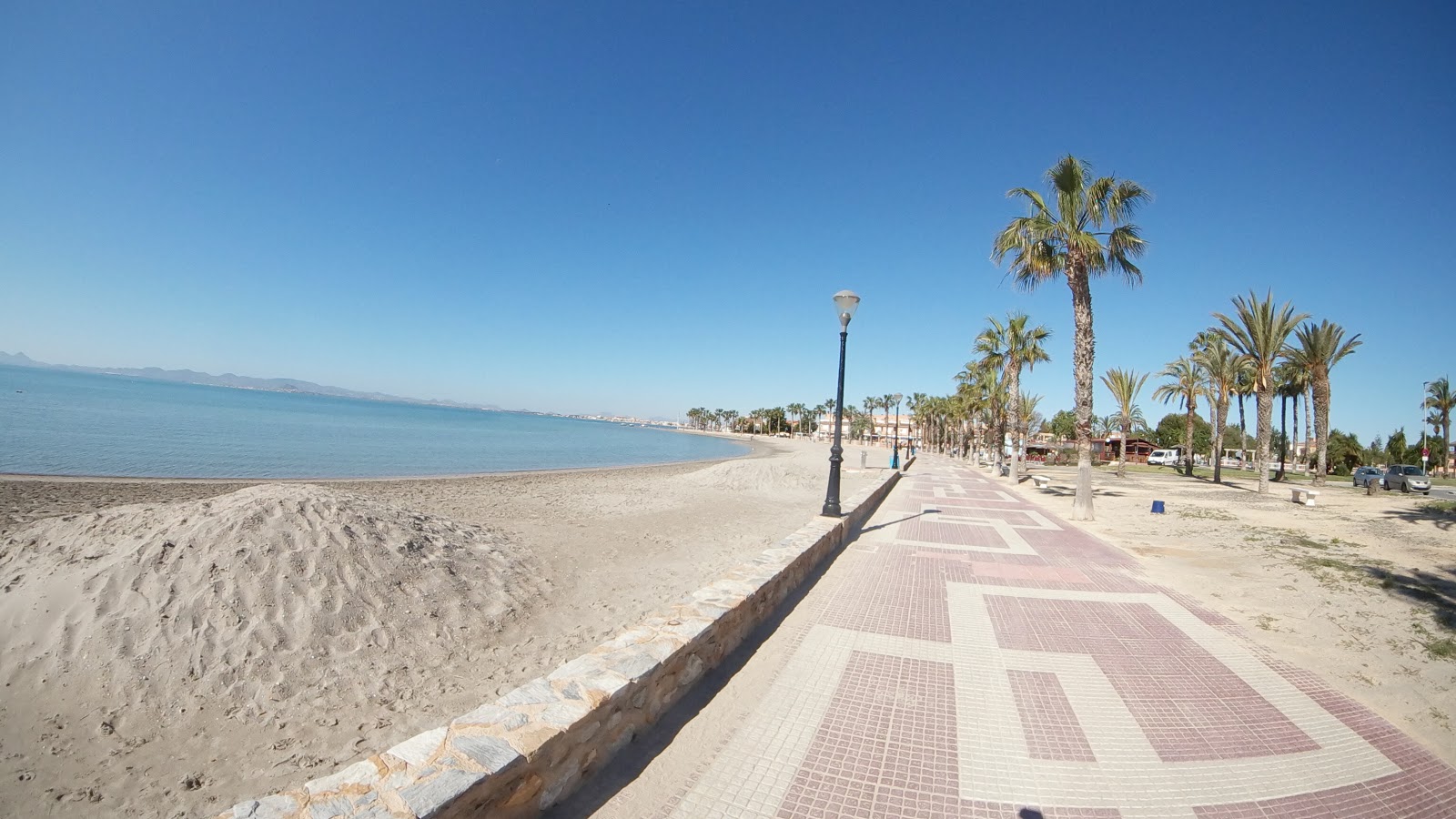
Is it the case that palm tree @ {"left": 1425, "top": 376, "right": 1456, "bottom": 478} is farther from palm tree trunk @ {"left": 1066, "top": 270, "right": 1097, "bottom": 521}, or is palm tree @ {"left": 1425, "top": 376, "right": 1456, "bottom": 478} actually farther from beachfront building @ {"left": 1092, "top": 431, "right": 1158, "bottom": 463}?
palm tree trunk @ {"left": 1066, "top": 270, "right": 1097, "bottom": 521}

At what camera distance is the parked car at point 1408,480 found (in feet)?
85.8

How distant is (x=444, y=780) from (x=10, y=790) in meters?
3.70

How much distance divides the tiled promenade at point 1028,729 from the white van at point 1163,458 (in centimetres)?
6211

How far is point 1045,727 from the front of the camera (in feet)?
12.2

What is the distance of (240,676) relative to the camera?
15.5ft

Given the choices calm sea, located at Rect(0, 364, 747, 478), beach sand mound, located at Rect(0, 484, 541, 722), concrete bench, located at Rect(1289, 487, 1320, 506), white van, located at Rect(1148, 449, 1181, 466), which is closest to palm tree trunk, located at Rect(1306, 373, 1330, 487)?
concrete bench, located at Rect(1289, 487, 1320, 506)

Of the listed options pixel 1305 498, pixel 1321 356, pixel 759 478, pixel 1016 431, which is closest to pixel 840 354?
pixel 759 478

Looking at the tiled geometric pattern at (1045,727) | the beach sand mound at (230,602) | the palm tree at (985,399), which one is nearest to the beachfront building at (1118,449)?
the palm tree at (985,399)

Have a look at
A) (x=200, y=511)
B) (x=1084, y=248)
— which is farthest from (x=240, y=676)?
(x=1084, y=248)

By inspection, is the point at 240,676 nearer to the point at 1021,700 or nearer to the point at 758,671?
the point at 758,671

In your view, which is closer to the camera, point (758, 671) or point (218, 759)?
point (218, 759)

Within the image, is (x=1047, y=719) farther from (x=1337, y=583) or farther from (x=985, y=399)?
(x=985, y=399)

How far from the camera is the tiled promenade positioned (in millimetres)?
3014

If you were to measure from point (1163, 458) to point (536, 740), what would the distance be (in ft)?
239
